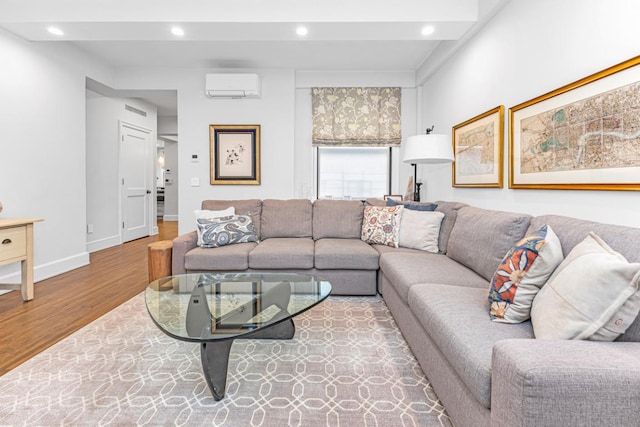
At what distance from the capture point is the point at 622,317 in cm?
108

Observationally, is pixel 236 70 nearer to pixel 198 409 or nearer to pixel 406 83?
pixel 406 83

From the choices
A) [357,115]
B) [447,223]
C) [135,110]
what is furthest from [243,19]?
[135,110]

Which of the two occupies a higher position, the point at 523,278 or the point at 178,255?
the point at 523,278

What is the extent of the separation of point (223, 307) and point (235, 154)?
3.13 m

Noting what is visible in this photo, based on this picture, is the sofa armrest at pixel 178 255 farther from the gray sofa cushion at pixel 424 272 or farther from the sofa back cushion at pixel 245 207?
the gray sofa cushion at pixel 424 272

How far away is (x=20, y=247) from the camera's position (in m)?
2.90

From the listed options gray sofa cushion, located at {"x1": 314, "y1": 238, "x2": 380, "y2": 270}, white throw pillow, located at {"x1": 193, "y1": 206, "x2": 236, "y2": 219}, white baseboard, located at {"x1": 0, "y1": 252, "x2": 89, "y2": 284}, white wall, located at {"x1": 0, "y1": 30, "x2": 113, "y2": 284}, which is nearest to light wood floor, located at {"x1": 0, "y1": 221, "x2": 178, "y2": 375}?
Result: white baseboard, located at {"x1": 0, "y1": 252, "x2": 89, "y2": 284}

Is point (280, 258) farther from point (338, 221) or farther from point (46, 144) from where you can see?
point (46, 144)

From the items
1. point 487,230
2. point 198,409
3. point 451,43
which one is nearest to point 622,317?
point 487,230

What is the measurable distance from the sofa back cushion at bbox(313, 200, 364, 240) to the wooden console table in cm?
255

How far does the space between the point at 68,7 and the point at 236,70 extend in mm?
1947

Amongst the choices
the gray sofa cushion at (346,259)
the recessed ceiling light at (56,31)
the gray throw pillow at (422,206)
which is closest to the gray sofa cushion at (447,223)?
the gray throw pillow at (422,206)

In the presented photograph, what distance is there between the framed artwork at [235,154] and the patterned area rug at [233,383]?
2.63 meters

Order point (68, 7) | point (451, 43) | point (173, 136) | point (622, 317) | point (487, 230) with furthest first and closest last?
point (173, 136), point (451, 43), point (68, 7), point (487, 230), point (622, 317)
